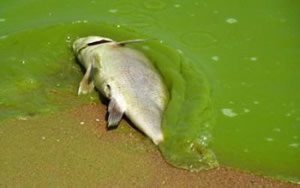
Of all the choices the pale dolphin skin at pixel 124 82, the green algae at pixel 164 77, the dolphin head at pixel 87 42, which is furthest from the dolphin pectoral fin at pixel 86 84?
the dolphin head at pixel 87 42

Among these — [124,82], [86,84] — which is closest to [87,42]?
[86,84]

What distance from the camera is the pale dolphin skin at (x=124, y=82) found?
418 cm

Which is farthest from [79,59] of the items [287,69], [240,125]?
[287,69]

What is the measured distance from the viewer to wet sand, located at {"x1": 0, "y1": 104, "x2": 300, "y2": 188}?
149 inches

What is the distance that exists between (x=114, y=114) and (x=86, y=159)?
17.0 inches

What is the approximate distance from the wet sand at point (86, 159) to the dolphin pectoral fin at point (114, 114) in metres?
0.08

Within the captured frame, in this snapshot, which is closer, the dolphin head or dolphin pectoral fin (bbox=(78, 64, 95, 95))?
dolphin pectoral fin (bbox=(78, 64, 95, 95))

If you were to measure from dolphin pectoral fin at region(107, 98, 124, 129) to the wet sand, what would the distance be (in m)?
0.08

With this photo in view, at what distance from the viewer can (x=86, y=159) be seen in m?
3.97

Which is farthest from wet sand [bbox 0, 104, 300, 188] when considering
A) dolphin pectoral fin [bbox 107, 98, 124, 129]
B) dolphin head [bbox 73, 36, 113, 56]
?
dolphin head [bbox 73, 36, 113, 56]

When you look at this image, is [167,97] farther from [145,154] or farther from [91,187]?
[91,187]

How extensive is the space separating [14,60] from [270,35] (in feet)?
8.11

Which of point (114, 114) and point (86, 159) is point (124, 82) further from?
point (86, 159)

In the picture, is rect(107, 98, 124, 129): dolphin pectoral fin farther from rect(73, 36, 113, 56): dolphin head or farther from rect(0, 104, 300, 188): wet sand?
rect(73, 36, 113, 56): dolphin head
